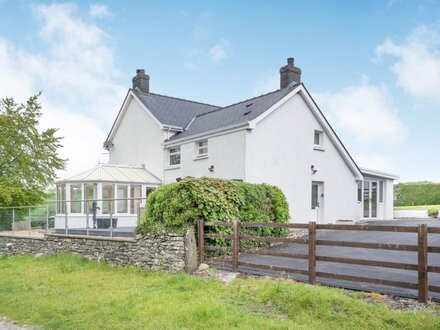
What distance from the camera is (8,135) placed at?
1080 inches

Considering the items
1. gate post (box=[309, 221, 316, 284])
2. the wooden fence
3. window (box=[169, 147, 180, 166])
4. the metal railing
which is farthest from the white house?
gate post (box=[309, 221, 316, 284])

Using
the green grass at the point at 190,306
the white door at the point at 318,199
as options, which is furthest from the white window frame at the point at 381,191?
→ the green grass at the point at 190,306

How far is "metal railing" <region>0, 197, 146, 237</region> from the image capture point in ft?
51.3

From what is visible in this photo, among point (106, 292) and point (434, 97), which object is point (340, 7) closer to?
point (434, 97)

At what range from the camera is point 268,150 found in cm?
1875

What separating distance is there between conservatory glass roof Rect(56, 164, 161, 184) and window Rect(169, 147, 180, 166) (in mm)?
1387

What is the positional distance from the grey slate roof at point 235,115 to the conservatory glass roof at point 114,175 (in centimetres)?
269

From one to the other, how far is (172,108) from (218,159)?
828 cm

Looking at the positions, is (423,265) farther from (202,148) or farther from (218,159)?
(202,148)

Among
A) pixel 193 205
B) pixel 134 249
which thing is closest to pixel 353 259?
pixel 193 205

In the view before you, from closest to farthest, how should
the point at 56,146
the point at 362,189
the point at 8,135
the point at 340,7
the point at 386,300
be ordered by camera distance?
the point at 386,300 < the point at 340,7 < the point at 362,189 < the point at 8,135 < the point at 56,146

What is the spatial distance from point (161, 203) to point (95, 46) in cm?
900

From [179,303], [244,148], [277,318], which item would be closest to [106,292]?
[179,303]

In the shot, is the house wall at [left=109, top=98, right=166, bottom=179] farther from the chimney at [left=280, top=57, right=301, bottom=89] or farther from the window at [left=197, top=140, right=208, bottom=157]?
the chimney at [left=280, top=57, right=301, bottom=89]
